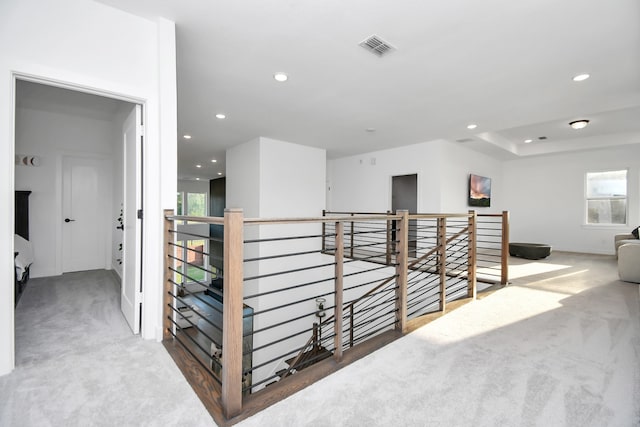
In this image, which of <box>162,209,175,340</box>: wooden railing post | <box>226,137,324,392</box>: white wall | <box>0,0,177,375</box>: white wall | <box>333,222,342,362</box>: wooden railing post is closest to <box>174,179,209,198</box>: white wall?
<box>226,137,324,392</box>: white wall

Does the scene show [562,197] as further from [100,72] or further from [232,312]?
[100,72]

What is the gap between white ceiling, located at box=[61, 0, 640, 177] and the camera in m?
2.07

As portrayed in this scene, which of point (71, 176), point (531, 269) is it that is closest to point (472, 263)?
point (531, 269)

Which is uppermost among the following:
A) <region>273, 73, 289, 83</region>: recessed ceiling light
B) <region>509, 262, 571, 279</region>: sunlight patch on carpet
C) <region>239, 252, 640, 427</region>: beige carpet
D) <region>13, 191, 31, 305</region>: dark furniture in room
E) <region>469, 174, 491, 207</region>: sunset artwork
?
<region>273, 73, 289, 83</region>: recessed ceiling light

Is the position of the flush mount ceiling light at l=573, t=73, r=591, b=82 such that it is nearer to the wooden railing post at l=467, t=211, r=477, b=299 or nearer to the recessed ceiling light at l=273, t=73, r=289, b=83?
the wooden railing post at l=467, t=211, r=477, b=299

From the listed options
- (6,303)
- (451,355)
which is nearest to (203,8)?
(6,303)

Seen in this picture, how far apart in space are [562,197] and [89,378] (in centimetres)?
927

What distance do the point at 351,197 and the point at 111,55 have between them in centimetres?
578

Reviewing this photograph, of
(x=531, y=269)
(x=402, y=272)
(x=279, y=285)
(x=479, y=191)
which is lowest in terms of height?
(x=279, y=285)

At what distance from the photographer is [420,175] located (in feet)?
19.4

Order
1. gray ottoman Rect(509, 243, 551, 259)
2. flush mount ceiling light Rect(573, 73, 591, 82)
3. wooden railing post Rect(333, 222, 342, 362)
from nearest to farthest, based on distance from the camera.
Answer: wooden railing post Rect(333, 222, 342, 362) → flush mount ceiling light Rect(573, 73, 591, 82) → gray ottoman Rect(509, 243, 551, 259)

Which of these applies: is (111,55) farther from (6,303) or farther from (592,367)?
(592,367)

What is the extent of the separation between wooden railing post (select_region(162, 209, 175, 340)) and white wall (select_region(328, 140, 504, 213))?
16.3 feet

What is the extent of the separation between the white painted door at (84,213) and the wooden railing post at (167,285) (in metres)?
3.08
